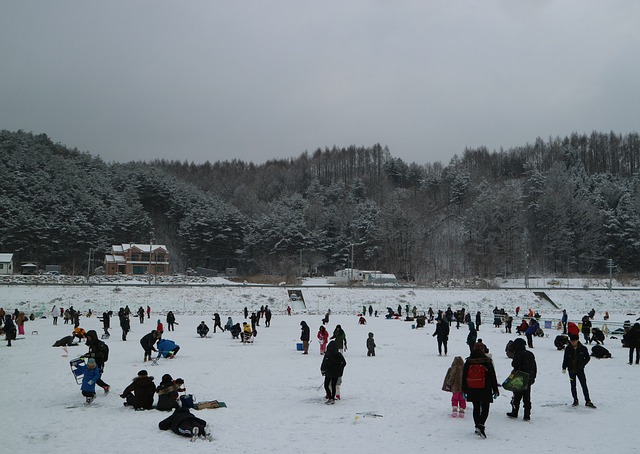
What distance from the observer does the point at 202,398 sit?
39.6 ft

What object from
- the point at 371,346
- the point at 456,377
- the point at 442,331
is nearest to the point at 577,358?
the point at 456,377

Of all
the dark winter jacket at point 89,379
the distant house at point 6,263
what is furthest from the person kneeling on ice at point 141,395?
the distant house at point 6,263

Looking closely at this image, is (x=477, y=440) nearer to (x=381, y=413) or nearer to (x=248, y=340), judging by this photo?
(x=381, y=413)

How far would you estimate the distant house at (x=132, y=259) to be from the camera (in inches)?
3187

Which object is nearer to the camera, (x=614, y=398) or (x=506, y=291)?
(x=614, y=398)

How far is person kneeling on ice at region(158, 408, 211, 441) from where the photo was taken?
879 cm

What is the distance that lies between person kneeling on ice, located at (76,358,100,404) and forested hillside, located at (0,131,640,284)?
231ft

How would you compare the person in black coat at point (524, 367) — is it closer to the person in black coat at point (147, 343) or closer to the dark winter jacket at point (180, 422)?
the dark winter jacket at point (180, 422)

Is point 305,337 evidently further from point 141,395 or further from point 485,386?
point 485,386

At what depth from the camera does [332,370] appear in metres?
11.5

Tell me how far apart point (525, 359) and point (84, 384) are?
371 inches

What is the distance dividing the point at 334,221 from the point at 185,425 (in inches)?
3463

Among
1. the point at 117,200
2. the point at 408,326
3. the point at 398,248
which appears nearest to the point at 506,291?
the point at 408,326

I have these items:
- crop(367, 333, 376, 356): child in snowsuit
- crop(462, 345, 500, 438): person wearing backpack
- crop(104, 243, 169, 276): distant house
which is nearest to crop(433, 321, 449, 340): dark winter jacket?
crop(367, 333, 376, 356): child in snowsuit
